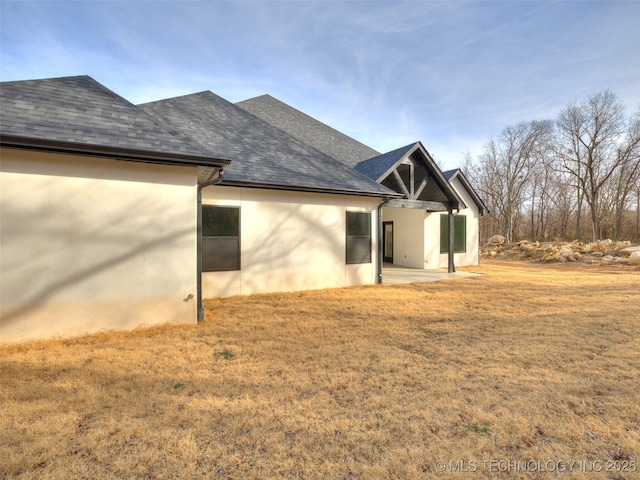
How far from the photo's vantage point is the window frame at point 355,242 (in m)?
9.57

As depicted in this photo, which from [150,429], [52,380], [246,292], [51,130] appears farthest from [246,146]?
[150,429]

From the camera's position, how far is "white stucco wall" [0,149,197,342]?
455cm

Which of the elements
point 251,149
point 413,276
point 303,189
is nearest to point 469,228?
point 413,276

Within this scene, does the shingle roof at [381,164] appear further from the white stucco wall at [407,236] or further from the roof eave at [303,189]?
the white stucco wall at [407,236]

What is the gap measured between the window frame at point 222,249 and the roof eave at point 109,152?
2260 mm

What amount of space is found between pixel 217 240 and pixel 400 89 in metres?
15.7

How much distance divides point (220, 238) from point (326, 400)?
559 cm

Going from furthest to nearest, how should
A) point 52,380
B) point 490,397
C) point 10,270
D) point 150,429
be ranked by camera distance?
1. point 10,270
2. point 52,380
3. point 490,397
4. point 150,429

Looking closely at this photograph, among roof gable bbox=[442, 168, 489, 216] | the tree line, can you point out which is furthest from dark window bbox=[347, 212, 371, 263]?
the tree line

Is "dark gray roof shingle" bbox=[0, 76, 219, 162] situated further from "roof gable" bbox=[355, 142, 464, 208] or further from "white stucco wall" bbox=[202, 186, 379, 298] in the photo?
"roof gable" bbox=[355, 142, 464, 208]

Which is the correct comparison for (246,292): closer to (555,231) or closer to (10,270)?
(10,270)

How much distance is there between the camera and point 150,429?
2.59 meters

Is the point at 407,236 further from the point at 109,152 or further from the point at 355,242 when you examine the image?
the point at 109,152

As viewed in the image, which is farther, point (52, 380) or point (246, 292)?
point (246, 292)
